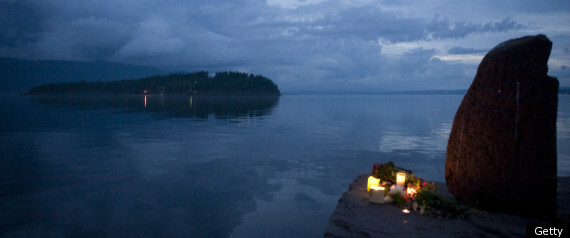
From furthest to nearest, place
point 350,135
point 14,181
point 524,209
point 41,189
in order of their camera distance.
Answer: point 350,135, point 14,181, point 41,189, point 524,209

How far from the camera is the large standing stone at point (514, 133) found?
792 cm

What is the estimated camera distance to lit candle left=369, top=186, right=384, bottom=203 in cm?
912

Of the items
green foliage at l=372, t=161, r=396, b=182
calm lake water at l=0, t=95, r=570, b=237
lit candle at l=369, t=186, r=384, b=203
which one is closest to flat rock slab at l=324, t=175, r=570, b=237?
lit candle at l=369, t=186, r=384, b=203

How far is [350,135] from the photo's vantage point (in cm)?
2548

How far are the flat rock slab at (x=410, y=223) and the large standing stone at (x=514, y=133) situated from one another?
20.0 inches

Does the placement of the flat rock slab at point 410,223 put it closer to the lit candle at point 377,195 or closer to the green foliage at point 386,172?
the lit candle at point 377,195

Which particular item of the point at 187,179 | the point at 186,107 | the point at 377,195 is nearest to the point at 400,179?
the point at 377,195

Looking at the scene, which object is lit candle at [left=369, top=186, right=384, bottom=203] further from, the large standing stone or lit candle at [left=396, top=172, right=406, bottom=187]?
the large standing stone

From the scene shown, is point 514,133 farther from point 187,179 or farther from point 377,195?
point 187,179

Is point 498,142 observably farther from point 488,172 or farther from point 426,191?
point 426,191

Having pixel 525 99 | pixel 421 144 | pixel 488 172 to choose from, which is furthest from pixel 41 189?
pixel 421 144

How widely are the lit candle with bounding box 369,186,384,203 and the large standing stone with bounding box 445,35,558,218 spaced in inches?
80.6

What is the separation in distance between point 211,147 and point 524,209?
1493 centimetres

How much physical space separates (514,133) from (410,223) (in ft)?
9.99
